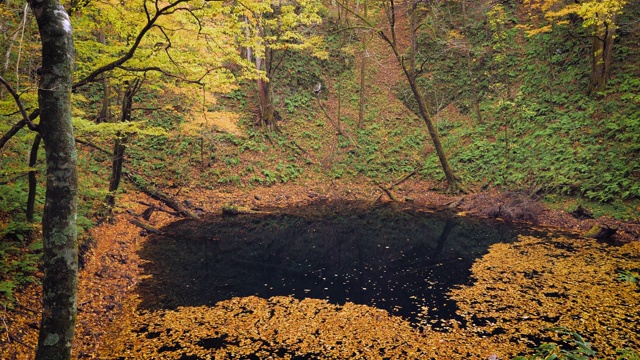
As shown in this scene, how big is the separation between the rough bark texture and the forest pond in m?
2.78

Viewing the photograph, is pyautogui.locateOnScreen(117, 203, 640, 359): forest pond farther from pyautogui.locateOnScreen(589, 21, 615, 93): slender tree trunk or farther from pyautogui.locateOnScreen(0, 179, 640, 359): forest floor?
pyautogui.locateOnScreen(589, 21, 615, 93): slender tree trunk

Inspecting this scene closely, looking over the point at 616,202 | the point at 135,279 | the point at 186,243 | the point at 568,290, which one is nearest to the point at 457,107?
the point at 616,202

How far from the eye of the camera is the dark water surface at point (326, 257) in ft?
28.0

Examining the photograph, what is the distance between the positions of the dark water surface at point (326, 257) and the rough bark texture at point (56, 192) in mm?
4512

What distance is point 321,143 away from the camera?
22.6 meters

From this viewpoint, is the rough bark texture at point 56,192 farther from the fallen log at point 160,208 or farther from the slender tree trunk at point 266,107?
the slender tree trunk at point 266,107

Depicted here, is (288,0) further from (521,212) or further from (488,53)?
(521,212)

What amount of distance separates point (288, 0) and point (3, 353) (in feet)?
72.7

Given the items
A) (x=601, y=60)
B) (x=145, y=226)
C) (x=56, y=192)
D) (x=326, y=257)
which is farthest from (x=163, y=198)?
(x=601, y=60)

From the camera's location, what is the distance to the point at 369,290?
8.86m

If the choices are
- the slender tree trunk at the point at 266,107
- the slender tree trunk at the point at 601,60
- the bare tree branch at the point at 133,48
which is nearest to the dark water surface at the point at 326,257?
the bare tree branch at the point at 133,48

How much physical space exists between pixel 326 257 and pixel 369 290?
108 inches

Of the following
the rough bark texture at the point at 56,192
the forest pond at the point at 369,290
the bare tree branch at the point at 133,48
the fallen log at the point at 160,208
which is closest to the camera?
the rough bark texture at the point at 56,192

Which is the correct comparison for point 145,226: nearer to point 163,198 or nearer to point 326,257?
point 163,198
